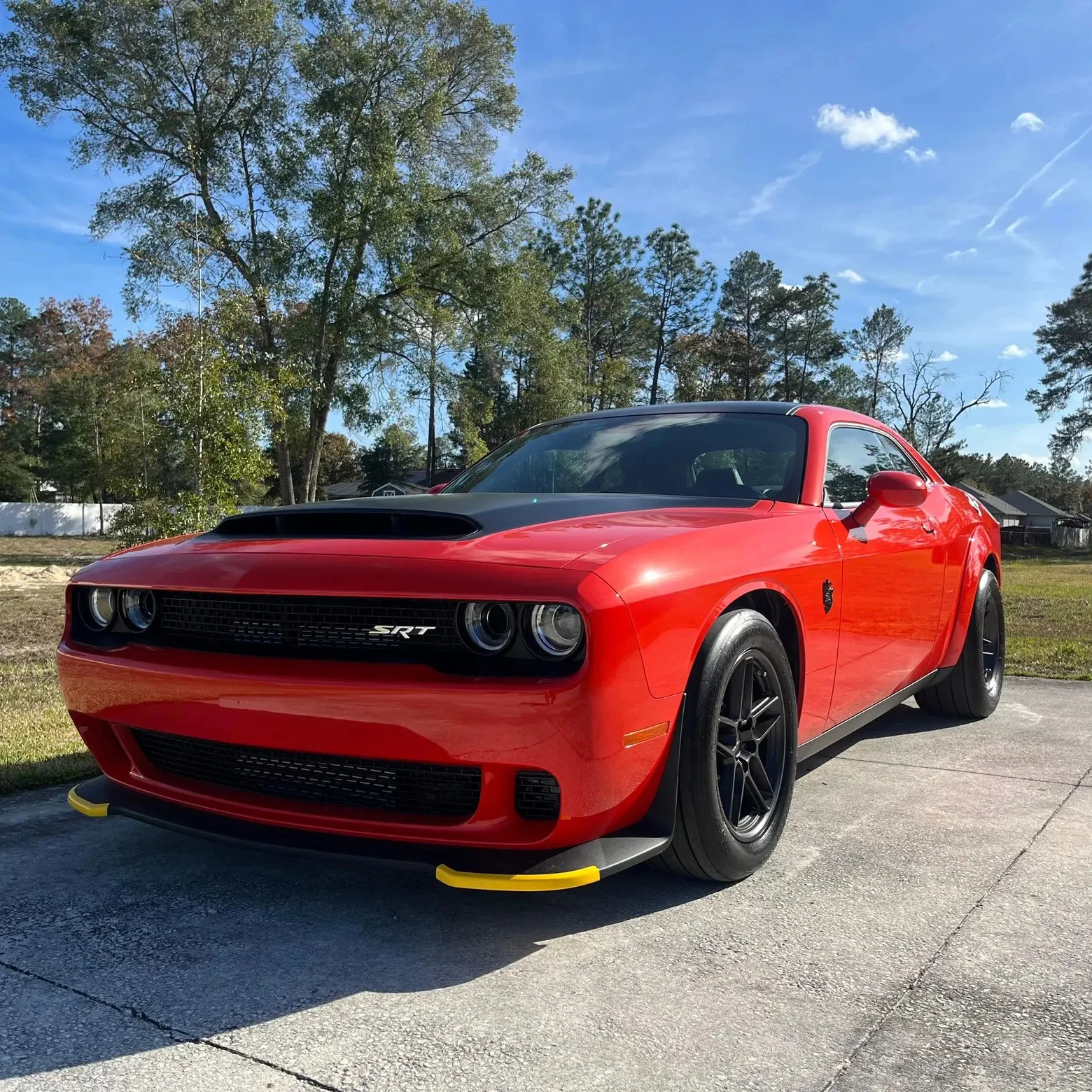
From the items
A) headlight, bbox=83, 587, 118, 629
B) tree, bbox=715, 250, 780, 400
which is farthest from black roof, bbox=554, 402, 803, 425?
tree, bbox=715, 250, 780, 400

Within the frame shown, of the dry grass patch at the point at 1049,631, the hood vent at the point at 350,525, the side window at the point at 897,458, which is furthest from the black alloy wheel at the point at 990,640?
the hood vent at the point at 350,525

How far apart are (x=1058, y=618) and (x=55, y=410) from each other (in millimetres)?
62956

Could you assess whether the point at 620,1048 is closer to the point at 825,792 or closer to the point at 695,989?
the point at 695,989

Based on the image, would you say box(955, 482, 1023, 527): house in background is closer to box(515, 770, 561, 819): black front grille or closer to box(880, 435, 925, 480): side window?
box(880, 435, 925, 480): side window

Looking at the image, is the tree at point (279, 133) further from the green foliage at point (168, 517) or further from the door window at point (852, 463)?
the door window at point (852, 463)

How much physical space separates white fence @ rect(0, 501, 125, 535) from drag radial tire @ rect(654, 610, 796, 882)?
172ft

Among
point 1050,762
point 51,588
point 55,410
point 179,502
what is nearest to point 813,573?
point 1050,762

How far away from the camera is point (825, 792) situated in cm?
360

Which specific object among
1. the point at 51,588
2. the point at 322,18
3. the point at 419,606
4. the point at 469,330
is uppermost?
the point at 322,18

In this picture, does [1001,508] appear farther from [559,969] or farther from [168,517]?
[559,969]

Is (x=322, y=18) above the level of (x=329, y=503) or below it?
above

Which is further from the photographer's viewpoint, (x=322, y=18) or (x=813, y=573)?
(x=322, y=18)

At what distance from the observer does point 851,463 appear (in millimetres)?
3795

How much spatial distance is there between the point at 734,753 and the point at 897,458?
2404 mm
